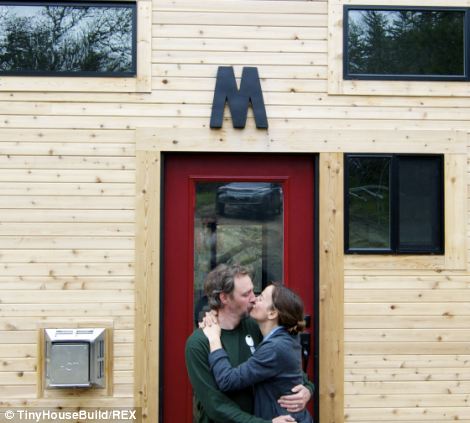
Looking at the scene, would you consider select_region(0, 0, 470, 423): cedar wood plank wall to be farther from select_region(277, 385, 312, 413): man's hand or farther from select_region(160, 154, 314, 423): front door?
select_region(277, 385, 312, 413): man's hand

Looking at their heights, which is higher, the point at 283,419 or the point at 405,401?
the point at 283,419

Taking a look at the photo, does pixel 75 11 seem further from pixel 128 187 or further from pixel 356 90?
pixel 356 90

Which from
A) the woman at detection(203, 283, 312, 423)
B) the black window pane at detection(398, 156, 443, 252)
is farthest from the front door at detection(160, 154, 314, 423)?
the woman at detection(203, 283, 312, 423)

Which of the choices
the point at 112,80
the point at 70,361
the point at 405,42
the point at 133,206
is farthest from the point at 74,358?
the point at 405,42

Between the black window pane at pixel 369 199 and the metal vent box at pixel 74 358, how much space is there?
201cm

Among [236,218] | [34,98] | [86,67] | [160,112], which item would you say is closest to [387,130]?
[236,218]

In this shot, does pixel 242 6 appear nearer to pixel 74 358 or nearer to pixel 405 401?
pixel 74 358

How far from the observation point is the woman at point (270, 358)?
336 cm

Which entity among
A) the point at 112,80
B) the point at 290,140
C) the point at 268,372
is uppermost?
the point at 112,80

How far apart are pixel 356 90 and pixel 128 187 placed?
181 cm

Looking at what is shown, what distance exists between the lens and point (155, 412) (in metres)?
5.12

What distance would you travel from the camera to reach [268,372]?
11.1 ft

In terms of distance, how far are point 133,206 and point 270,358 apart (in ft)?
6.90

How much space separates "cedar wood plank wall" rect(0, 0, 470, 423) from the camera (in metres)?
5.09
